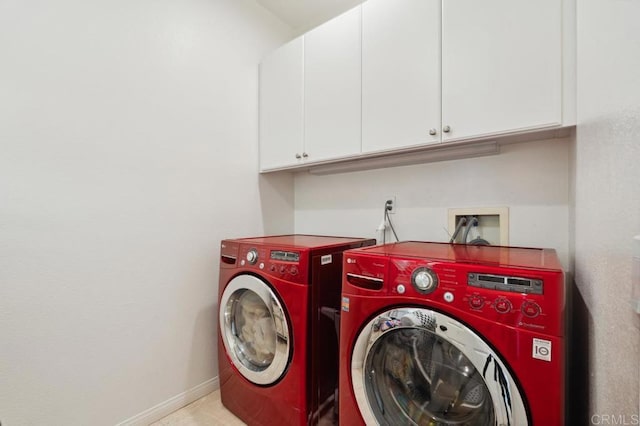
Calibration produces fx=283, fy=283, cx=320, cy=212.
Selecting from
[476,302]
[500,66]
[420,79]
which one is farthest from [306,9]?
[476,302]

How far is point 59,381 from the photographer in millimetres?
1274

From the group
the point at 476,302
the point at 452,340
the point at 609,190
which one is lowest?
the point at 452,340

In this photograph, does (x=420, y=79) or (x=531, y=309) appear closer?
(x=531, y=309)

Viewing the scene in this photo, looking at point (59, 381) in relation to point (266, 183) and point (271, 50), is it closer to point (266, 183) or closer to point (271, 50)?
point (266, 183)

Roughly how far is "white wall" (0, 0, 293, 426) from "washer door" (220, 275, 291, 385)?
1.04 ft

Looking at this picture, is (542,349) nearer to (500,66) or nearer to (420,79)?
(500,66)

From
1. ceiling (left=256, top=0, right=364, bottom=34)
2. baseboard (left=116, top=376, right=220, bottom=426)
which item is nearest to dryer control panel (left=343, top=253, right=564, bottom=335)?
baseboard (left=116, top=376, right=220, bottom=426)

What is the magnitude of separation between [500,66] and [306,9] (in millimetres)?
1567

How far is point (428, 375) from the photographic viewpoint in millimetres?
1012

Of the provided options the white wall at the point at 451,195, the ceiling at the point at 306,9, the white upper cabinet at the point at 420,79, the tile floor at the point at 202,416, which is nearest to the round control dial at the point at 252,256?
the white upper cabinet at the point at 420,79

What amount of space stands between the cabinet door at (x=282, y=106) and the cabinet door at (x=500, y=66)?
923 mm

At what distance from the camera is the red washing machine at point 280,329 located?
4.18ft

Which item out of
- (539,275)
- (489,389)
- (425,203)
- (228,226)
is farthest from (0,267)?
(425,203)

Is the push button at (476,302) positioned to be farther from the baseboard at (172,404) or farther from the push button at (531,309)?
the baseboard at (172,404)
